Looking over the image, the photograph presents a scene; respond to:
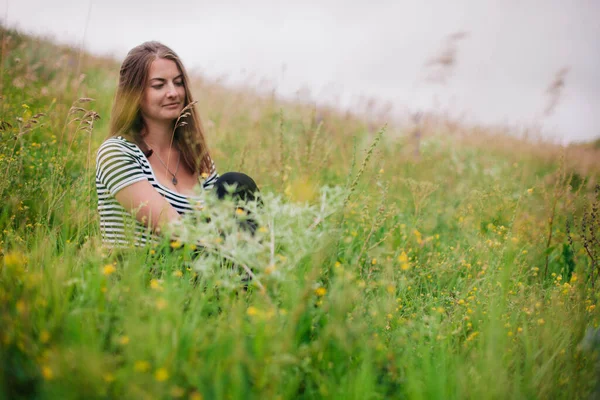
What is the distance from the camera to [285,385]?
54.2 inches

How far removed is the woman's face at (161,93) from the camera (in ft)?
8.80

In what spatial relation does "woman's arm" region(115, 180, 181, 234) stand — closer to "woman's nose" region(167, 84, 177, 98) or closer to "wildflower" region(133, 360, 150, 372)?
"woman's nose" region(167, 84, 177, 98)

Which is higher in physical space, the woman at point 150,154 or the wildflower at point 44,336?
the woman at point 150,154

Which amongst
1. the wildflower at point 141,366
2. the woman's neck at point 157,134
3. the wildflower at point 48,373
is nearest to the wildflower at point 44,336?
the wildflower at point 48,373

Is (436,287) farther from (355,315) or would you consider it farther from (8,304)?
(8,304)

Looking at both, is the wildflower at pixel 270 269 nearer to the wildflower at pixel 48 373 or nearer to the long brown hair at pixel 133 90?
the wildflower at pixel 48 373

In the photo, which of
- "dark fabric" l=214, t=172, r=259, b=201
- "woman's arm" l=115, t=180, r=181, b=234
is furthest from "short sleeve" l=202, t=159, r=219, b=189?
"woman's arm" l=115, t=180, r=181, b=234

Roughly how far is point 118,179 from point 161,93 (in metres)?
0.78

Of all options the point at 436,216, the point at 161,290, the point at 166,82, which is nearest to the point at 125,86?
the point at 166,82

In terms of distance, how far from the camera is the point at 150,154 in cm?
264

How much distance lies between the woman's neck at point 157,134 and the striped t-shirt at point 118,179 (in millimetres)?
354

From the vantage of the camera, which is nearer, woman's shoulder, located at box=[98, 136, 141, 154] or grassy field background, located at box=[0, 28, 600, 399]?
grassy field background, located at box=[0, 28, 600, 399]

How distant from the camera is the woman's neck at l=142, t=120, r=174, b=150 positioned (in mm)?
2836

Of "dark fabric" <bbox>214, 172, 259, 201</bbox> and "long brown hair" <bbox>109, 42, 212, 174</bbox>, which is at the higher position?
"long brown hair" <bbox>109, 42, 212, 174</bbox>
